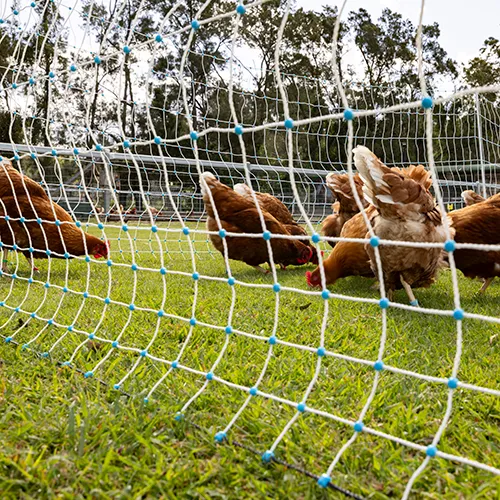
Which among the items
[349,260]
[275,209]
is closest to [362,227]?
[349,260]

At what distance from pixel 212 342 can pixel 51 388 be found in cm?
70

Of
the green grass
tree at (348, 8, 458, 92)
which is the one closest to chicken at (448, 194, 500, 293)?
the green grass

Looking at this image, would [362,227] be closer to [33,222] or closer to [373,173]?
[373,173]

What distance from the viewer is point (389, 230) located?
8.61 feet

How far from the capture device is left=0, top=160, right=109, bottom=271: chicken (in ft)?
10.8

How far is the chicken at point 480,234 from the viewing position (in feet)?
9.95

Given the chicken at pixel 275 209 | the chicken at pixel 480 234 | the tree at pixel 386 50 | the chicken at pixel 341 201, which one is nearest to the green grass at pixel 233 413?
the chicken at pixel 480 234

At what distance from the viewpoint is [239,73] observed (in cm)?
729

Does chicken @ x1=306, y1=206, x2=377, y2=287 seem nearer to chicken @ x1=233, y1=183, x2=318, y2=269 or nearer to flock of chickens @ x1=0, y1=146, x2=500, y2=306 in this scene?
flock of chickens @ x1=0, y1=146, x2=500, y2=306

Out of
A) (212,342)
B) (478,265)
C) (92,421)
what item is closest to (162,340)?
(212,342)

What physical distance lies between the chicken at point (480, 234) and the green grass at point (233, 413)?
809mm

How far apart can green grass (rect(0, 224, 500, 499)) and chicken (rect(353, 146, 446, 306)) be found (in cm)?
36

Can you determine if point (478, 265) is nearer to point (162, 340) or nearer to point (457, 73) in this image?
point (162, 340)

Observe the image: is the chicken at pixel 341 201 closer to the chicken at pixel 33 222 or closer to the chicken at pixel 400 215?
the chicken at pixel 400 215
